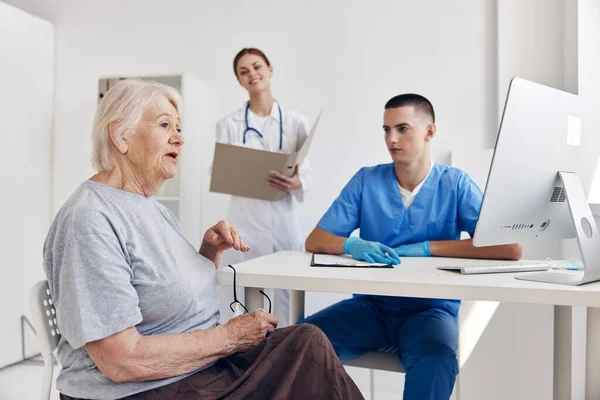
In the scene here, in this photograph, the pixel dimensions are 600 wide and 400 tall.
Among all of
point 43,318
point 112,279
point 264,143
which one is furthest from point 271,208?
point 112,279

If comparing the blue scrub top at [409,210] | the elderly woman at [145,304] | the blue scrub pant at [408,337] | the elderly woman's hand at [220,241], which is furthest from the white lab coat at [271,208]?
the elderly woman at [145,304]

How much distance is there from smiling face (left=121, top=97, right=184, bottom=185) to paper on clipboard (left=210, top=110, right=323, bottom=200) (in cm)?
90

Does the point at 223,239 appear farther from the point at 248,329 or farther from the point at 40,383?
the point at 40,383

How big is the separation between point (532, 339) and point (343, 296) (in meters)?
0.94

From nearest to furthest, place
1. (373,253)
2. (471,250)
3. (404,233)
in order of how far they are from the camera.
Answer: (373,253) → (471,250) → (404,233)

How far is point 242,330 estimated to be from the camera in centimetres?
117

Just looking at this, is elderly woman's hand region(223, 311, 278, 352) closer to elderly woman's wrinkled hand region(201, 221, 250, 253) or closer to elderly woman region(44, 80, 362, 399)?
elderly woman region(44, 80, 362, 399)

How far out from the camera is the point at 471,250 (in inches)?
65.4

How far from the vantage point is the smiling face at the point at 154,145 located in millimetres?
1202

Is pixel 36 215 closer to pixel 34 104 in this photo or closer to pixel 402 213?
pixel 34 104

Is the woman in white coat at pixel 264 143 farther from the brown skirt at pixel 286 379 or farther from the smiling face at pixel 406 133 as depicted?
the brown skirt at pixel 286 379

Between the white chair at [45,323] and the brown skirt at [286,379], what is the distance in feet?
0.44

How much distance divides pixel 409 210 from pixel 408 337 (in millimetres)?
450

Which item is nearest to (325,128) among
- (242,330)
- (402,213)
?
(402,213)
